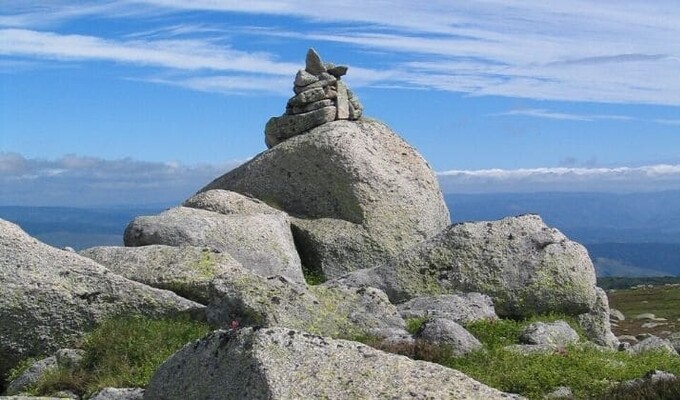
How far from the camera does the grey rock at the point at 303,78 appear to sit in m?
43.3

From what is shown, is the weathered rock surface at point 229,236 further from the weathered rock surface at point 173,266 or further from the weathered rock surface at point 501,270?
the weathered rock surface at point 173,266

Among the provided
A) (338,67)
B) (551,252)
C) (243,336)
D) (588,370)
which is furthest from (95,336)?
(338,67)

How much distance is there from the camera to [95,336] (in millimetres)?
21297

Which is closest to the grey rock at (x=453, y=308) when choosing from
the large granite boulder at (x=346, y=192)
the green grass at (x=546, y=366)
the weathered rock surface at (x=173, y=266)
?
the green grass at (x=546, y=366)

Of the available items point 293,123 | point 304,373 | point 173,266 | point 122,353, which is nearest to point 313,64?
point 293,123

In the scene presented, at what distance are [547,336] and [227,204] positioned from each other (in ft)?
59.2

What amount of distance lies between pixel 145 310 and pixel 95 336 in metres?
2.59

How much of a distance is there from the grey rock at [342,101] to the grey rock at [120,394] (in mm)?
26918

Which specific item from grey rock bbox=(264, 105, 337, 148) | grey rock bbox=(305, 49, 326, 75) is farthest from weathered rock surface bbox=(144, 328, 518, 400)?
grey rock bbox=(305, 49, 326, 75)

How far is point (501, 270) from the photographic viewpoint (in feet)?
98.8

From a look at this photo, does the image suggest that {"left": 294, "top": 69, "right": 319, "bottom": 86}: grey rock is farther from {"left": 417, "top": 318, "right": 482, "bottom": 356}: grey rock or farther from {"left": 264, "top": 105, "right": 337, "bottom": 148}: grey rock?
{"left": 417, "top": 318, "right": 482, "bottom": 356}: grey rock

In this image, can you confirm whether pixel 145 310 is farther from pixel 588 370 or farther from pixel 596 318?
pixel 596 318

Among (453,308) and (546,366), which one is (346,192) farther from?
(546,366)

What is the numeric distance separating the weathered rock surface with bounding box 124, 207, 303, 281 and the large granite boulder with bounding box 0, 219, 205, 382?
26.9ft
